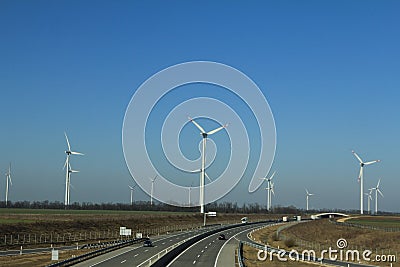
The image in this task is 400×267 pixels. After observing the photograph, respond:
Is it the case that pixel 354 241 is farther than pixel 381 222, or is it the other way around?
pixel 381 222

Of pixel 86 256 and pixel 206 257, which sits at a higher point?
pixel 86 256

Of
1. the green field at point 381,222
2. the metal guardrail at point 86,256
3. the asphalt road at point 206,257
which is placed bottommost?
the asphalt road at point 206,257

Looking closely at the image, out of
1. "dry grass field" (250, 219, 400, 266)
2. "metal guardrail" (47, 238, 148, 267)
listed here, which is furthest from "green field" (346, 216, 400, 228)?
"metal guardrail" (47, 238, 148, 267)

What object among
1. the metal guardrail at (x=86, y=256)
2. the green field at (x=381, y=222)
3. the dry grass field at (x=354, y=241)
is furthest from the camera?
the green field at (x=381, y=222)

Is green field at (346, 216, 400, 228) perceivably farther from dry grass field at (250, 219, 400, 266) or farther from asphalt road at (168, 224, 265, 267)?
asphalt road at (168, 224, 265, 267)

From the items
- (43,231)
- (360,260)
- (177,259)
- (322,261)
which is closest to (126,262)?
(177,259)

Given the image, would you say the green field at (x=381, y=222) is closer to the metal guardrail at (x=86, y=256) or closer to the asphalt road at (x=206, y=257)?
the asphalt road at (x=206, y=257)

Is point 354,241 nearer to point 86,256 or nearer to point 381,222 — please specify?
point 86,256

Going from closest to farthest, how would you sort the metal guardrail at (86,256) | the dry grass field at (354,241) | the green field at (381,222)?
1. the metal guardrail at (86,256)
2. the dry grass field at (354,241)
3. the green field at (381,222)

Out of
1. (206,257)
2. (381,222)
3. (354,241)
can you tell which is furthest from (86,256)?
(381,222)

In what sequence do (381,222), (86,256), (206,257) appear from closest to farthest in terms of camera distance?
(86,256) → (206,257) → (381,222)

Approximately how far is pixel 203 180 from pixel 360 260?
94.5 metres

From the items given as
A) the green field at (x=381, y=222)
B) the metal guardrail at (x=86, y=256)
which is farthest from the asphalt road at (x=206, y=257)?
the green field at (x=381, y=222)

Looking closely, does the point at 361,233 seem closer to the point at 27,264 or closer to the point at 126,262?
the point at 126,262
